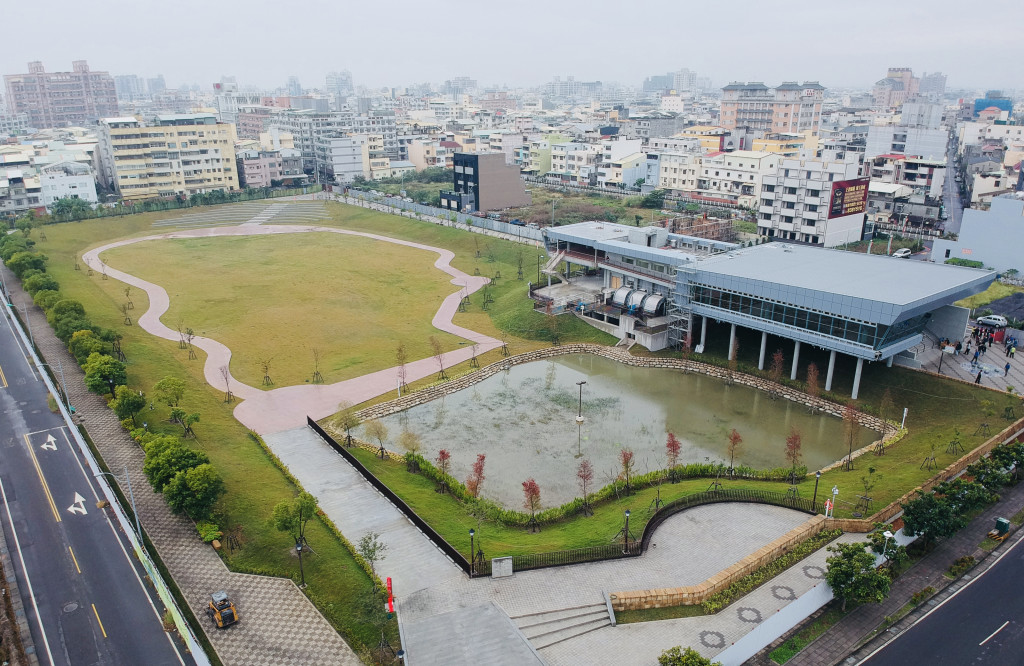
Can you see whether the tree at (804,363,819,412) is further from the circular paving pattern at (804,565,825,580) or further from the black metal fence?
the circular paving pattern at (804,565,825,580)

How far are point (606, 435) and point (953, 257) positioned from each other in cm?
4459

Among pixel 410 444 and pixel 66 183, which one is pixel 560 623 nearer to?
pixel 410 444

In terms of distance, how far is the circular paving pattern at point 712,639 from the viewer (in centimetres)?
1953

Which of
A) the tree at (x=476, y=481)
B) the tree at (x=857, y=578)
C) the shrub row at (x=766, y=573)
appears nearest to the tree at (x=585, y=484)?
the tree at (x=476, y=481)

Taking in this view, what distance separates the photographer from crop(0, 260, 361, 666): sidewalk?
65.0 feet

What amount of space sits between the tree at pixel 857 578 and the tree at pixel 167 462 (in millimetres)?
23053

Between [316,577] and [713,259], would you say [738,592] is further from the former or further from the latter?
[713,259]

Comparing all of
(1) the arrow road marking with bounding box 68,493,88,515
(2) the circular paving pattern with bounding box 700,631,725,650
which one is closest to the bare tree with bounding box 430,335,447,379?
(1) the arrow road marking with bounding box 68,493,88,515

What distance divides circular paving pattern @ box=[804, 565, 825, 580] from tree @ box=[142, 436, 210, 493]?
22544 millimetres

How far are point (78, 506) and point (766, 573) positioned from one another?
26474 millimetres

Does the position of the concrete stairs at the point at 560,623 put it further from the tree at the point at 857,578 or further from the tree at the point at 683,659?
the tree at the point at 857,578

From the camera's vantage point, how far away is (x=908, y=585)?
22.8 metres

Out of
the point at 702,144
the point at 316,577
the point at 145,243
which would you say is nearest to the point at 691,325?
the point at 316,577

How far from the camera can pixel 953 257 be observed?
198 ft
